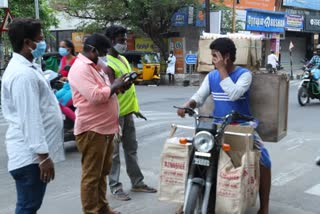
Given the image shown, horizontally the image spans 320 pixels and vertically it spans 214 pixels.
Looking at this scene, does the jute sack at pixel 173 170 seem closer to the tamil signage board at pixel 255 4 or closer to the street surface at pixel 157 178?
the street surface at pixel 157 178

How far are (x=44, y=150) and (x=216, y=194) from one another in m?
1.52

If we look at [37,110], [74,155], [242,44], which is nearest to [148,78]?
[74,155]

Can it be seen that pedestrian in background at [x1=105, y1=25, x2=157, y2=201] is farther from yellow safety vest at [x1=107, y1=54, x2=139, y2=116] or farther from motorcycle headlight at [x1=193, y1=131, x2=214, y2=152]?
motorcycle headlight at [x1=193, y1=131, x2=214, y2=152]

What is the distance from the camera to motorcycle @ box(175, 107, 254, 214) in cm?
372

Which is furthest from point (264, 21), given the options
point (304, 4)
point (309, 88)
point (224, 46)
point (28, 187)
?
point (28, 187)

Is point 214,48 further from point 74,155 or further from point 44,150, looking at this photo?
point 74,155

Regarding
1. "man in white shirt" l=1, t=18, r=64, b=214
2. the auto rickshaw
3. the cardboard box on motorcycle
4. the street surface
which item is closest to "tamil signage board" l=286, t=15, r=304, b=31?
the auto rickshaw

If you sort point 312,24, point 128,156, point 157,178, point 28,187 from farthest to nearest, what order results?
1. point 312,24
2. point 157,178
3. point 128,156
4. point 28,187

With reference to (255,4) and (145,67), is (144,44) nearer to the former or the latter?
(145,67)

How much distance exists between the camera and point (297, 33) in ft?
127

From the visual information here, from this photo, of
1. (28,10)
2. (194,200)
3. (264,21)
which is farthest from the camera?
(264,21)

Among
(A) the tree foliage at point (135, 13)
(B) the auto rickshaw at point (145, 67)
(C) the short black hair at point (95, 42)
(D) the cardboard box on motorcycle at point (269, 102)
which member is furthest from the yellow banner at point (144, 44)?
(C) the short black hair at point (95, 42)

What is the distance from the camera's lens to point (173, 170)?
4.02 m

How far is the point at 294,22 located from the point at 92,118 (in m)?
33.4
